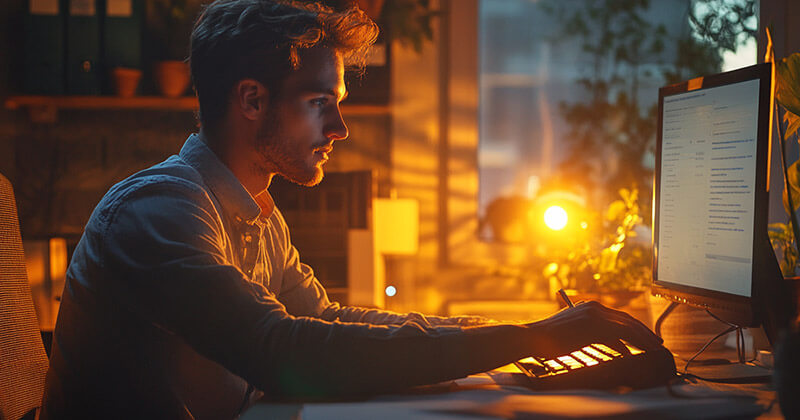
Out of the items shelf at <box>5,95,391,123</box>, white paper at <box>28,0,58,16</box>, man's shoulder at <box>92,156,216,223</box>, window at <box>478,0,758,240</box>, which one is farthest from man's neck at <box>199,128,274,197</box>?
window at <box>478,0,758,240</box>

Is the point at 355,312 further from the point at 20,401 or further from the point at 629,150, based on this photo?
the point at 629,150

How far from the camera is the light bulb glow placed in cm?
203

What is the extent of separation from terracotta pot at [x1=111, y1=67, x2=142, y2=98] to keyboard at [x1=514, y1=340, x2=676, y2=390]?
78.9 inches

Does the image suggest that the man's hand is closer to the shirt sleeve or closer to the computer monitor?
the shirt sleeve

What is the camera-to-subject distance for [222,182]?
1.02 metres

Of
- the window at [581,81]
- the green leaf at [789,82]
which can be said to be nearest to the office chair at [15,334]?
the green leaf at [789,82]

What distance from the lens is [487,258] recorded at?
8.95 feet

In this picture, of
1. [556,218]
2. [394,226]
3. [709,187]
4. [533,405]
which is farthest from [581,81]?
[533,405]

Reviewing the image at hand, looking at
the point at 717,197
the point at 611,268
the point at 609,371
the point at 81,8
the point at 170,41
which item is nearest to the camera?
the point at 609,371

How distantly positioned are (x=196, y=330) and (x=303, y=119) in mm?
420

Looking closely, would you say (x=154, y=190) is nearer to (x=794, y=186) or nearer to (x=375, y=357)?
(x=375, y=357)

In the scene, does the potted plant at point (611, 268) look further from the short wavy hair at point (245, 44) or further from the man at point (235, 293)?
the short wavy hair at point (245, 44)

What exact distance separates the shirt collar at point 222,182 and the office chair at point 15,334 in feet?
0.95

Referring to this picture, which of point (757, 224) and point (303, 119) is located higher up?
point (303, 119)
